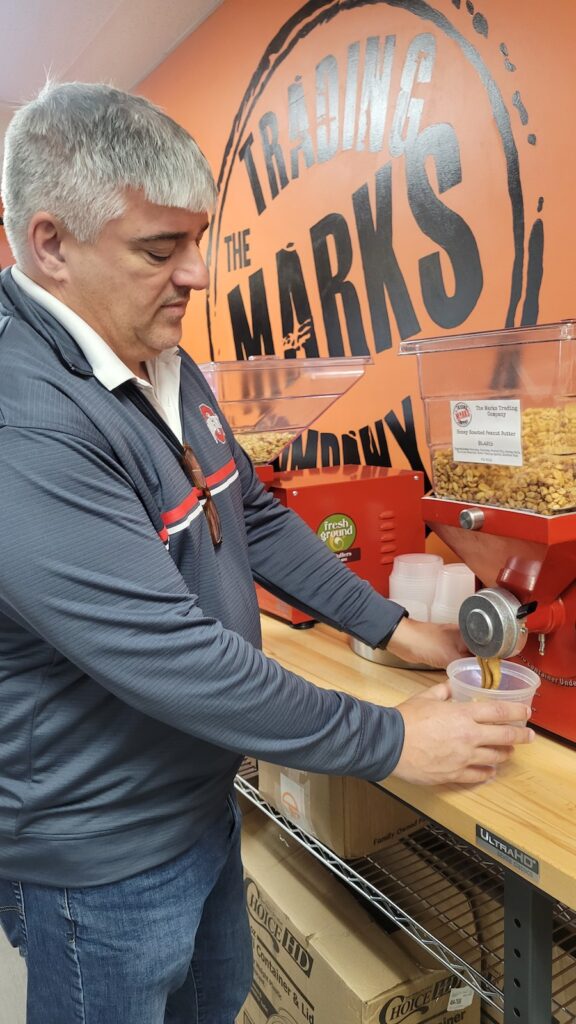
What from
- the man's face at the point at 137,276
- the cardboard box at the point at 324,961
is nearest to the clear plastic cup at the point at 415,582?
the cardboard box at the point at 324,961

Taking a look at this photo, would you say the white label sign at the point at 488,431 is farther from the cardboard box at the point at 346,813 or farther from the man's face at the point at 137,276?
the cardboard box at the point at 346,813

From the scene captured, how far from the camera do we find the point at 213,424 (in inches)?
47.9

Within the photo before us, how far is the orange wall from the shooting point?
1496 millimetres

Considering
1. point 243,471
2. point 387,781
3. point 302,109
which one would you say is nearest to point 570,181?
point 243,471

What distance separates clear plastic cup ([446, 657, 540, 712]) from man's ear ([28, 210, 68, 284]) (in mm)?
766

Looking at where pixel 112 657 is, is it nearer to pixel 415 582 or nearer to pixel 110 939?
pixel 110 939

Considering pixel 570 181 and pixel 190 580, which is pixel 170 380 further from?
pixel 570 181

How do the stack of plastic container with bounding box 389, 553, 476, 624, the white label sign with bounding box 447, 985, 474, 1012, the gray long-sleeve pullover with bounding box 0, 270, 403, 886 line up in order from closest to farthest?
the gray long-sleeve pullover with bounding box 0, 270, 403, 886, the white label sign with bounding box 447, 985, 474, 1012, the stack of plastic container with bounding box 389, 553, 476, 624

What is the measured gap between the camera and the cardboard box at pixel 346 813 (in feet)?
4.52

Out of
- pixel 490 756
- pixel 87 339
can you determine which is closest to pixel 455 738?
pixel 490 756

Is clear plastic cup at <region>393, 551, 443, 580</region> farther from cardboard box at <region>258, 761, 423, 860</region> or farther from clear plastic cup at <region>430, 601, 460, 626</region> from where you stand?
cardboard box at <region>258, 761, 423, 860</region>

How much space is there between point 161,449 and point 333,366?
942 mm

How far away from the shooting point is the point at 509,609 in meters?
0.99

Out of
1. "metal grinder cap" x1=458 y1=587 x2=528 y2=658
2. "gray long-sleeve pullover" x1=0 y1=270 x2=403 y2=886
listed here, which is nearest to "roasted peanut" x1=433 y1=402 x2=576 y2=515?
"metal grinder cap" x1=458 y1=587 x2=528 y2=658
